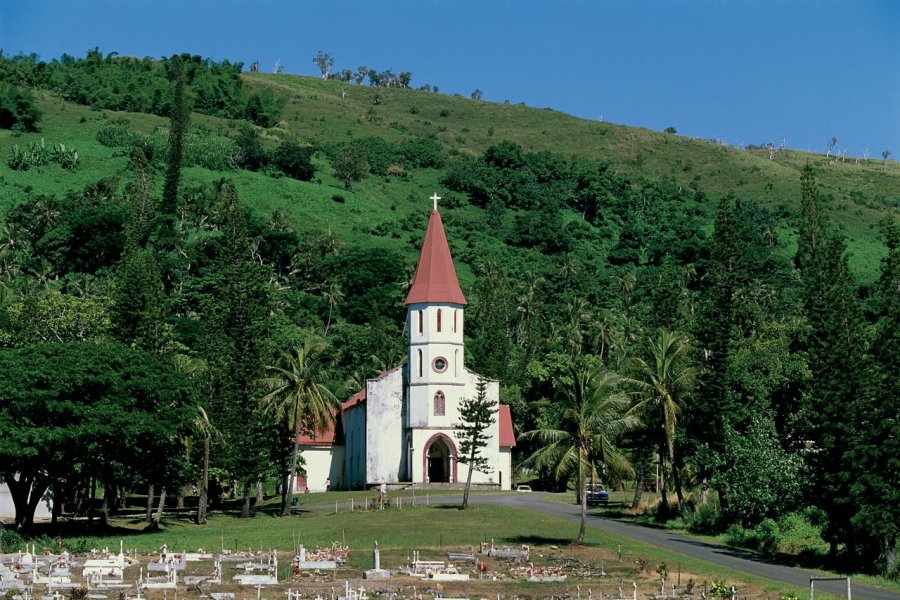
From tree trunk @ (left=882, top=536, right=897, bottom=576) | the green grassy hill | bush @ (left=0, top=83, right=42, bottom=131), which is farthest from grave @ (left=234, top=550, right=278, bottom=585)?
bush @ (left=0, top=83, right=42, bottom=131)

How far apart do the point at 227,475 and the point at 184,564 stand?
2269 centimetres

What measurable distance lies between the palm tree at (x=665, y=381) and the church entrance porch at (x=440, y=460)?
66.1 ft

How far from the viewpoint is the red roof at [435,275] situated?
8006 cm

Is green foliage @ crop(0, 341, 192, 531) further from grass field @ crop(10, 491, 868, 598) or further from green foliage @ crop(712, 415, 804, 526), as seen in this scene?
green foliage @ crop(712, 415, 804, 526)

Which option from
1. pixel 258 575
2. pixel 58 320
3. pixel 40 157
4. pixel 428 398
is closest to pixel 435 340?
pixel 428 398

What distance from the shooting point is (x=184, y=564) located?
40.6 meters

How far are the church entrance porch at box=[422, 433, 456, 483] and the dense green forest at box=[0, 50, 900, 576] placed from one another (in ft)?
17.4

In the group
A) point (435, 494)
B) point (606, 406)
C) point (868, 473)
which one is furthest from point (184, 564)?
point (435, 494)

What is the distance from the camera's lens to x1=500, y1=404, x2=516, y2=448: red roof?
83.1 metres

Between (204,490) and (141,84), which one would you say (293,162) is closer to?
(141,84)

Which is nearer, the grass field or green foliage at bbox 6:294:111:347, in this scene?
the grass field

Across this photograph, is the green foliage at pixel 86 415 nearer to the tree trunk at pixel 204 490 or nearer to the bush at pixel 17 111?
the tree trunk at pixel 204 490

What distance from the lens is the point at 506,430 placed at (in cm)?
8388

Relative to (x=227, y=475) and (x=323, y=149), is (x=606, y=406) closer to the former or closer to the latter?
(x=227, y=475)
